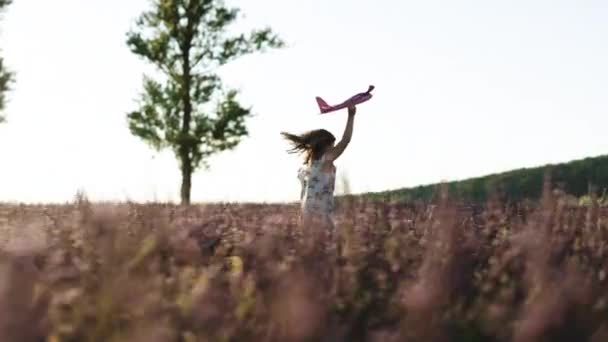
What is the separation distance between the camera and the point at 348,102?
32.9 feet

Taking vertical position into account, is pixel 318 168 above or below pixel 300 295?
above

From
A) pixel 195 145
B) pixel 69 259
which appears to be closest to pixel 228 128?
pixel 195 145

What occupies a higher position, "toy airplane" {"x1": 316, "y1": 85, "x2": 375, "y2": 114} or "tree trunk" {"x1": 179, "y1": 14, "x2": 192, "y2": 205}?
"tree trunk" {"x1": 179, "y1": 14, "x2": 192, "y2": 205}

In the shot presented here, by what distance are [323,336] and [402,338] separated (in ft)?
0.70

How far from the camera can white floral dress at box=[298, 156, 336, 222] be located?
10828 mm

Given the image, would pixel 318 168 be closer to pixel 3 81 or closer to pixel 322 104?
pixel 322 104

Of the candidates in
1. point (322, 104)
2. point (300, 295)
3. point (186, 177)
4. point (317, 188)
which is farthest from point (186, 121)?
point (300, 295)

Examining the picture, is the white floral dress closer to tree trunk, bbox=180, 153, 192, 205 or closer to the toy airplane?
the toy airplane

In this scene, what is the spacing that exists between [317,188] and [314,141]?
49 centimetres

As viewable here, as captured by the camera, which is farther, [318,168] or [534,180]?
[534,180]

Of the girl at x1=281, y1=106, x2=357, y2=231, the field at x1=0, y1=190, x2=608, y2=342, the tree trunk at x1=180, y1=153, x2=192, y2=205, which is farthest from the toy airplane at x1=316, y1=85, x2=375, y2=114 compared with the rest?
the tree trunk at x1=180, y1=153, x2=192, y2=205

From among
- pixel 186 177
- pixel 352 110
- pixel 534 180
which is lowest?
pixel 352 110

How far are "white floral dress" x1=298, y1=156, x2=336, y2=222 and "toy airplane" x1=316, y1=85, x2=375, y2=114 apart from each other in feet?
2.76

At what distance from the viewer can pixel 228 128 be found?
109 ft
